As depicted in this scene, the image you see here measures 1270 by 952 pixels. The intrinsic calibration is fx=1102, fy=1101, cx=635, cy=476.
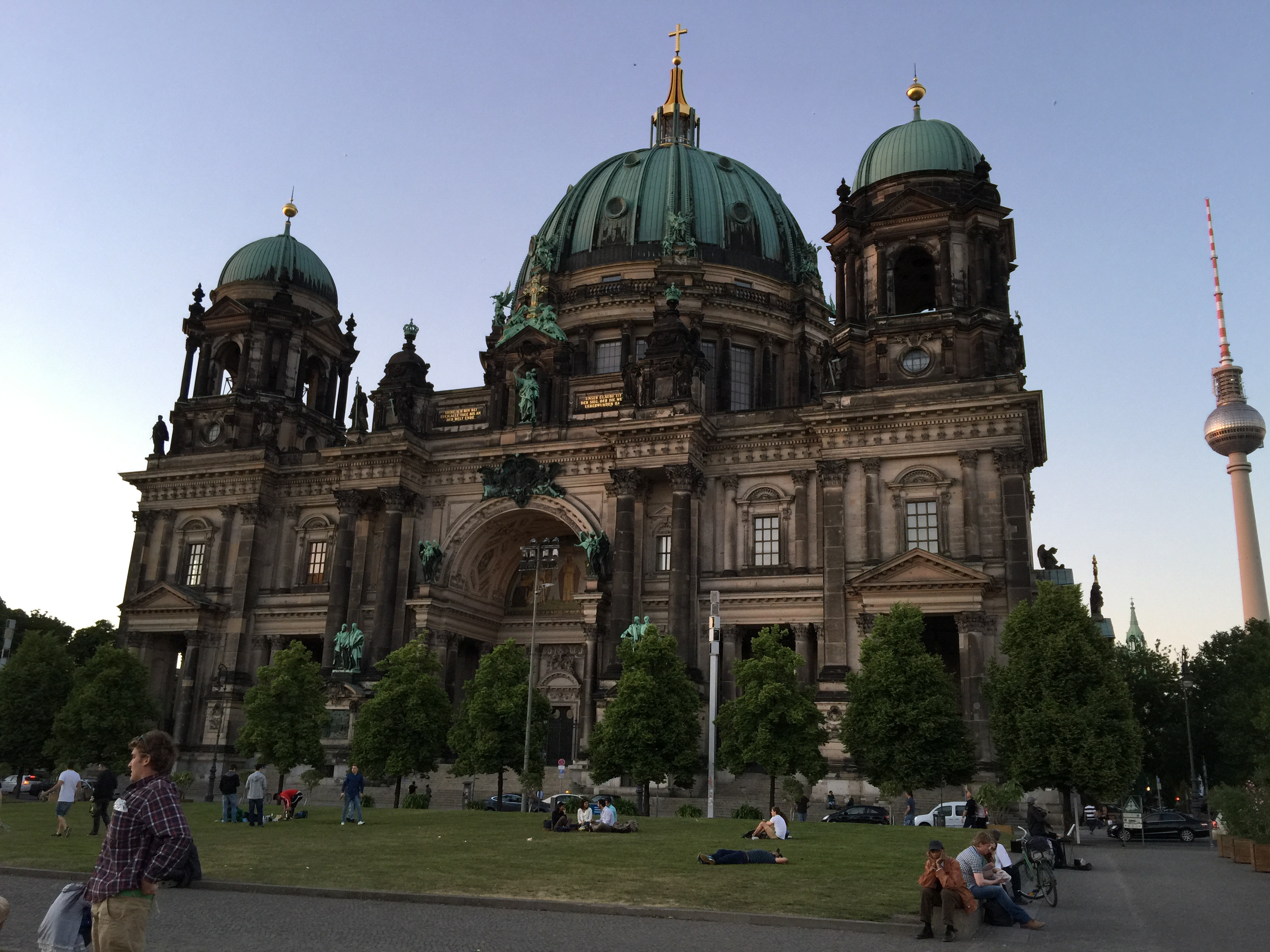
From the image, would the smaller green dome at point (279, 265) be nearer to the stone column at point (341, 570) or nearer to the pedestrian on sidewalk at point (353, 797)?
the stone column at point (341, 570)

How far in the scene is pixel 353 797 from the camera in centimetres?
3078

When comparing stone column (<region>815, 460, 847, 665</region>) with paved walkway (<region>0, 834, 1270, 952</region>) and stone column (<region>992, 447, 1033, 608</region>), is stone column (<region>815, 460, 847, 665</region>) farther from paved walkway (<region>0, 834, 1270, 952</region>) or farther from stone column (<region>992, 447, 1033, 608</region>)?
paved walkway (<region>0, 834, 1270, 952</region>)

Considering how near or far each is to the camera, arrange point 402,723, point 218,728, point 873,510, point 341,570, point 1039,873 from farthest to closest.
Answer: point 218,728, point 341,570, point 873,510, point 402,723, point 1039,873

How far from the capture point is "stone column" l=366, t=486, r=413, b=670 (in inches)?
2146

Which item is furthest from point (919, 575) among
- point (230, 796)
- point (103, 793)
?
point (103, 793)

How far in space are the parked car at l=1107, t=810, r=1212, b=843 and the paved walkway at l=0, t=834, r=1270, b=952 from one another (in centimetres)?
3382

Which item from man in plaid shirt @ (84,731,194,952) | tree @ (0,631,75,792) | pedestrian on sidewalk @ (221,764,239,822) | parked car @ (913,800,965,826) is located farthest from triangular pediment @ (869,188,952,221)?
man in plaid shirt @ (84,731,194,952)

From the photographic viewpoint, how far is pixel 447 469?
188 ft

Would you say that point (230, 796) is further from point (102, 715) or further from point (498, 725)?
point (102, 715)

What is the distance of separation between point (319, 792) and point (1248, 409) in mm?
120911

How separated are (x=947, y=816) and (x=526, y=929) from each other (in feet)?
90.8

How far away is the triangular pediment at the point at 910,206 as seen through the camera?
167 feet

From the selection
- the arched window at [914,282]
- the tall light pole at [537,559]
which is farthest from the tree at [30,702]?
the arched window at [914,282]

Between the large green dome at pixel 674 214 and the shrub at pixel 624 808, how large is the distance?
124ft
